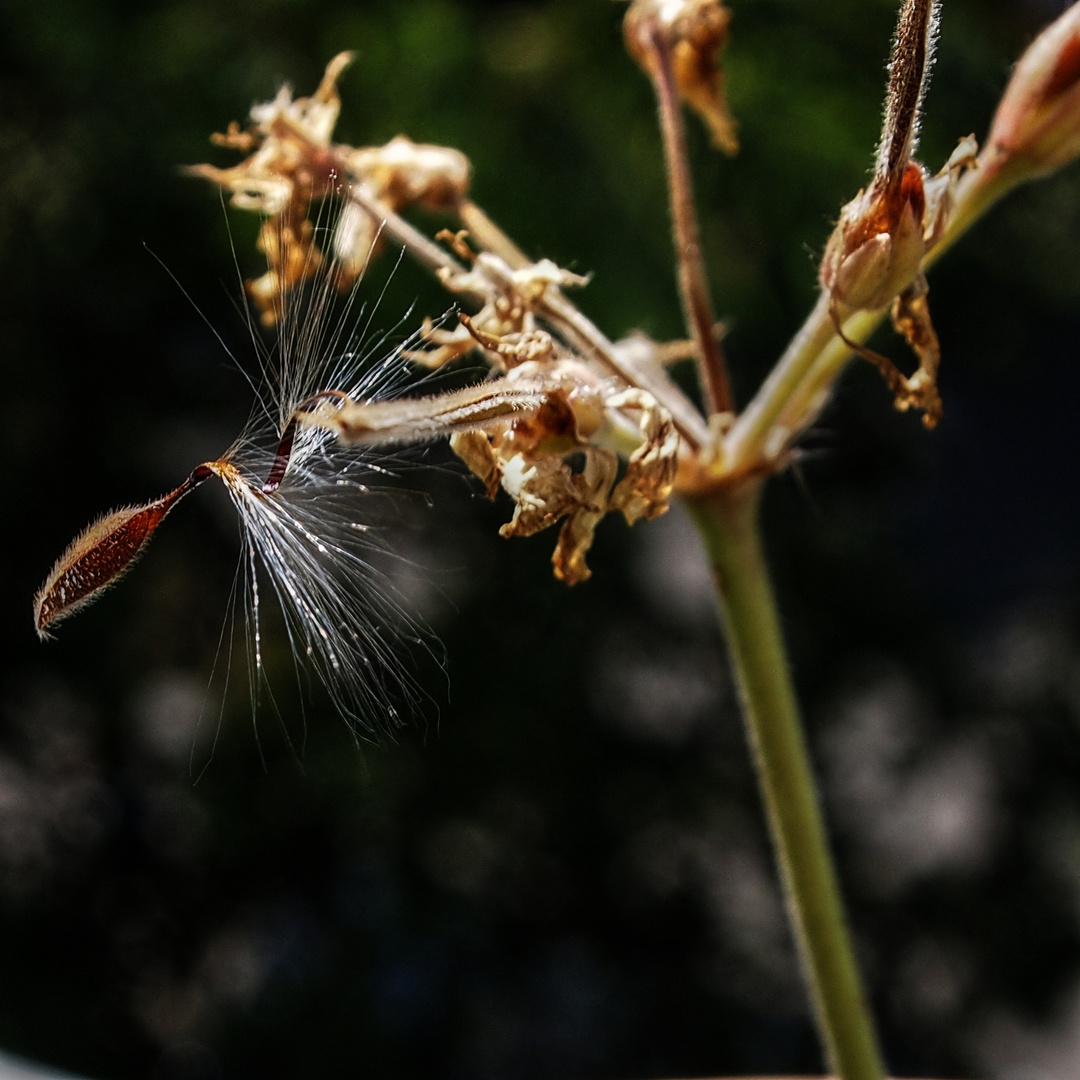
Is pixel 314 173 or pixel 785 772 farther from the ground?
pixel 314 173

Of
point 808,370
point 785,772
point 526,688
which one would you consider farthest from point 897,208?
point 526,688

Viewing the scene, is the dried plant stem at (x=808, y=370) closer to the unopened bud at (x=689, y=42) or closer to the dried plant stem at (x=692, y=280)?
the dried plant stem at (x=692, y=280)

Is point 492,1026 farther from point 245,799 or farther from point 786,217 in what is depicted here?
point 786,217

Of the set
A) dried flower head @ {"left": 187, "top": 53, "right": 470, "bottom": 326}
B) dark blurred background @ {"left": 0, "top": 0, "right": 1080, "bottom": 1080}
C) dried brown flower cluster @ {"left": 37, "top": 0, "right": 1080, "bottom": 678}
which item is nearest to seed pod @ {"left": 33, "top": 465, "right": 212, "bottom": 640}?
dried brown flower cluster @ {"left": 37, "top": 0, "right": 1080, "bottom": 678}

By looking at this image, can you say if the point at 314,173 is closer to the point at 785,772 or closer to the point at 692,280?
the point at 692,280

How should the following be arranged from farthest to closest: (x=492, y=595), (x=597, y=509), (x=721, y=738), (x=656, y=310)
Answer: (x=721, y=738) < (x=492, y=595) < (x=656, y=310) < (x=597, y=509)

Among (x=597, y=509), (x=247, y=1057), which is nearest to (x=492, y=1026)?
(x=247, y=1057)

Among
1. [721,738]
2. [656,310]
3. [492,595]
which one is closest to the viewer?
[656,310]
